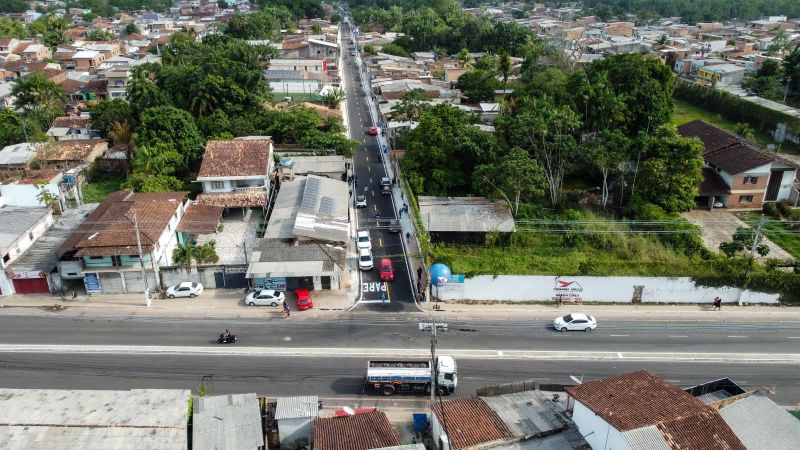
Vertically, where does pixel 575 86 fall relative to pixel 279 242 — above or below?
above

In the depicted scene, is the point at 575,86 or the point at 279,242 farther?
the point at 575,86

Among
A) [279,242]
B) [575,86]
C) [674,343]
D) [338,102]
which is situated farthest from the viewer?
[338,102]

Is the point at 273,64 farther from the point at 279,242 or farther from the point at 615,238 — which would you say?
the point at 615,238

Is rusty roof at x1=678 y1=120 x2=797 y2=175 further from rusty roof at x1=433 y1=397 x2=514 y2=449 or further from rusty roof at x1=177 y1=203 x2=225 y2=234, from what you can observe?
rusty roof at x1=177 y1=203 x2=225 y2=234

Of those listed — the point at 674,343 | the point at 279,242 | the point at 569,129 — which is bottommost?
the point at 674,343

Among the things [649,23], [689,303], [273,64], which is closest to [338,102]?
[273,64]

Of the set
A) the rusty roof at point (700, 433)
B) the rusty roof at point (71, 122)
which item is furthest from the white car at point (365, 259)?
the rusty roof at point (71, 122)

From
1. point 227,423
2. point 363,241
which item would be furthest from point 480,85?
point 227,423

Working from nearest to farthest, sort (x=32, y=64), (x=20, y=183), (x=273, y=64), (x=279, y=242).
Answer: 1. (x=279, y=242)
2. (x=20, y=183)
3. (x=273, y=64)
4. (x=32, y=64)

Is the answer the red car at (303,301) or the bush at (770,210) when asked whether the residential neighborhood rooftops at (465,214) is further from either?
the bush at (770,210)
